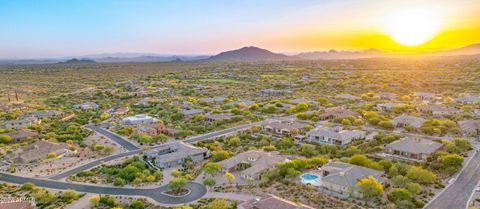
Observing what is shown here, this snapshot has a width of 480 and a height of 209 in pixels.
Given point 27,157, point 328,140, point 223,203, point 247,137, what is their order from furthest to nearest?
1. point 247,137
2. point 328,140
3. point 27,157
4. point 223,203

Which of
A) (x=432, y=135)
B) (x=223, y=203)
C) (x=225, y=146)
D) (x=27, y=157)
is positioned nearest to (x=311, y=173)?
(x=223, y=203)

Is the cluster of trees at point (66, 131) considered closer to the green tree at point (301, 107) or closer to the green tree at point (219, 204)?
the green tree at point (219, 204)

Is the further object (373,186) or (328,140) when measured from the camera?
(328,140)

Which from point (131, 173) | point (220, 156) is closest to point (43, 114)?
point (131, 173)

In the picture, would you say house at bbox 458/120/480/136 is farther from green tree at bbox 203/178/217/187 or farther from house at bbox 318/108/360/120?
green tree at bbox 203/178/217/187

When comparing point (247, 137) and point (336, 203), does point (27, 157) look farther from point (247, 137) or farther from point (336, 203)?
point (336, 203)

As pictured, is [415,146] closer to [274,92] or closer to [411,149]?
[411,149]
